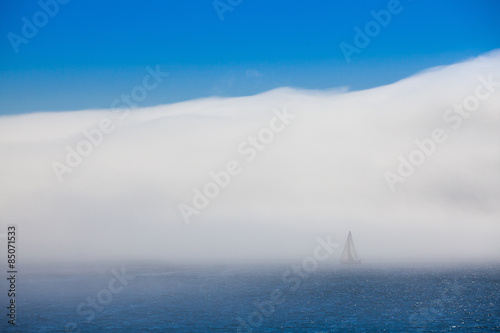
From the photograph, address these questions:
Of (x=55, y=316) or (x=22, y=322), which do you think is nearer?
(x=22, y=322)

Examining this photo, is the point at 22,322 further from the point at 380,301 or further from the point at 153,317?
the point at 380,301

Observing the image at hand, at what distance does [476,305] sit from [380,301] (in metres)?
22.4

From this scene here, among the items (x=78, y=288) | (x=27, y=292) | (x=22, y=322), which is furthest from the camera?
(x=78, y=288)

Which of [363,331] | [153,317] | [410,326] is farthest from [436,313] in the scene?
[153,317]

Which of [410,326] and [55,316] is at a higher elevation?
[55,316]

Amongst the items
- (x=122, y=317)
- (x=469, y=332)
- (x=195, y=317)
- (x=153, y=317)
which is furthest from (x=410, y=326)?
(x=122, y=317)

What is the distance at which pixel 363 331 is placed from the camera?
3184 inches

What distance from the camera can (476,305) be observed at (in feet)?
361

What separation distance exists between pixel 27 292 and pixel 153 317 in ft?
223

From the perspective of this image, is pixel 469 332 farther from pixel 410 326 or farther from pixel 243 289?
pixel 243 289

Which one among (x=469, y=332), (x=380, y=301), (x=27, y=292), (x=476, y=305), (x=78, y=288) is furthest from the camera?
(x=78, y=288)

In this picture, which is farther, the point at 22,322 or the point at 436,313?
the point at 436,313

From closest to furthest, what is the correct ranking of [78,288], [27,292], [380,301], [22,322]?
[22,322]
[380,301]
[27,292]
[78,288]

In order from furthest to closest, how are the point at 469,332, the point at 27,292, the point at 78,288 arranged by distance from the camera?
the point at 78,288 < the point at 27,292 < the point at 469,332
